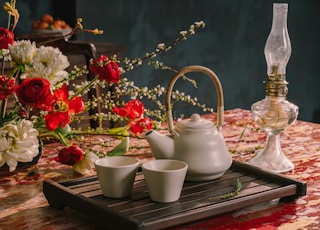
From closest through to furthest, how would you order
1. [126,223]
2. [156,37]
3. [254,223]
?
[126,223], [254,223], [156,37]

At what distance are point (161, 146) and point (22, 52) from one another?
0.39 m

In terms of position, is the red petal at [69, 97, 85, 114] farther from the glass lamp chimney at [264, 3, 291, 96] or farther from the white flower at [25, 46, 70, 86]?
the glass lamp chimney at [264, 3, 291, 96]

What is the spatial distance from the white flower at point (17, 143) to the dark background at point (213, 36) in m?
2.63

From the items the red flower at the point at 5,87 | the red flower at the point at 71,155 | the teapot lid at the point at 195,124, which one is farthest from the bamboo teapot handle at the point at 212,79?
the red flower at the point at 5,87

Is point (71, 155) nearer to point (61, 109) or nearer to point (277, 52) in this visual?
point (61, 109)

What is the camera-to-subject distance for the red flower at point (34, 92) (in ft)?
4.87

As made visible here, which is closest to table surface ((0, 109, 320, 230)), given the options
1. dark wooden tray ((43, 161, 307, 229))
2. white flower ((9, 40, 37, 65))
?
dark wooden tray ((43, 161, 307, 229))

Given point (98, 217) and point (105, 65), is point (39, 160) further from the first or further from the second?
point (98, 217)

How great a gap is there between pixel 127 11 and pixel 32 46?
9.28ft

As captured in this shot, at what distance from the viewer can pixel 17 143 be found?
58.9 inches

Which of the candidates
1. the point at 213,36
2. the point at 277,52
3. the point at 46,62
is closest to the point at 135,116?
the point at 46,62

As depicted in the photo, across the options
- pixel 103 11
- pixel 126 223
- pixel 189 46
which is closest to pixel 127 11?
pixel 103 11

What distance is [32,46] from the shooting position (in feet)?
5.15

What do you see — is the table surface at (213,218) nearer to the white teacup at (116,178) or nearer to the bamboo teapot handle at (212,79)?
the white teacup at (116,178)
